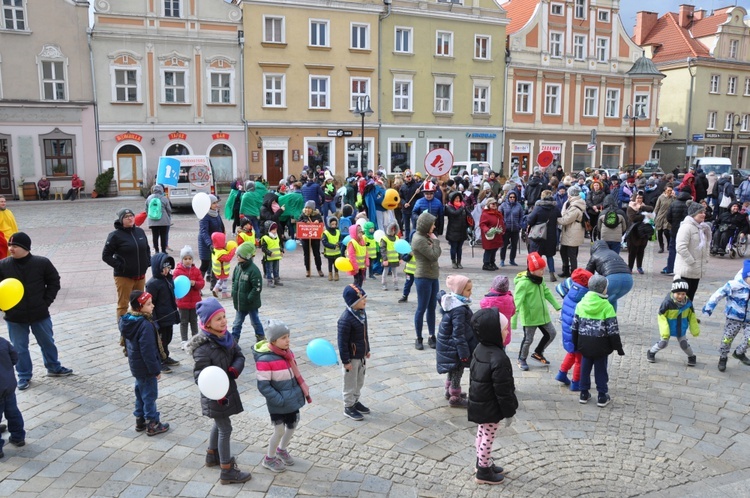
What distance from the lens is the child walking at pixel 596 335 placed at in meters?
6.62

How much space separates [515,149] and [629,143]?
952cm

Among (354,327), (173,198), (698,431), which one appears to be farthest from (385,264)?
(173,198)

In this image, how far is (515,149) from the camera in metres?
40.2

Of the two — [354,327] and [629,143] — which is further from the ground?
[629,143]

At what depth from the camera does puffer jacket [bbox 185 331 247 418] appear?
5.12 m

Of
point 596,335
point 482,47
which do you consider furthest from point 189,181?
point 482,47

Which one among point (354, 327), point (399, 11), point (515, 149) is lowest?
point (354, 327)

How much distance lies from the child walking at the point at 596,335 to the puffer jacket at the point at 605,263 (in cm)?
154

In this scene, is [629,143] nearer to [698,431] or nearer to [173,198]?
[173,198]

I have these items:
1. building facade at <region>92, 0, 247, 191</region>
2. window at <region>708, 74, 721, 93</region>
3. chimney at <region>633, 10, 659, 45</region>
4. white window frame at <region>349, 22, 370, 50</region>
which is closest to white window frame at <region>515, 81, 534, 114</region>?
white window frame at <region>349, 22, 370, 50</region>

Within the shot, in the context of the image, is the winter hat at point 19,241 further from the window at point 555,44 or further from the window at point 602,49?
the window at point 602,49

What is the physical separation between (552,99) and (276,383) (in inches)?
1549

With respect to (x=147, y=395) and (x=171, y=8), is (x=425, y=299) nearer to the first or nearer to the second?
(x=147, y=395)

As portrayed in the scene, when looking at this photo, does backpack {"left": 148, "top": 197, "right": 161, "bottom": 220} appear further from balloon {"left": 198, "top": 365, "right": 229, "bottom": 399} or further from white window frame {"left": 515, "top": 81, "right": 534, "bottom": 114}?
white window frame {"left": 515, "top": 81, "right": 534, "bottom": 114}
